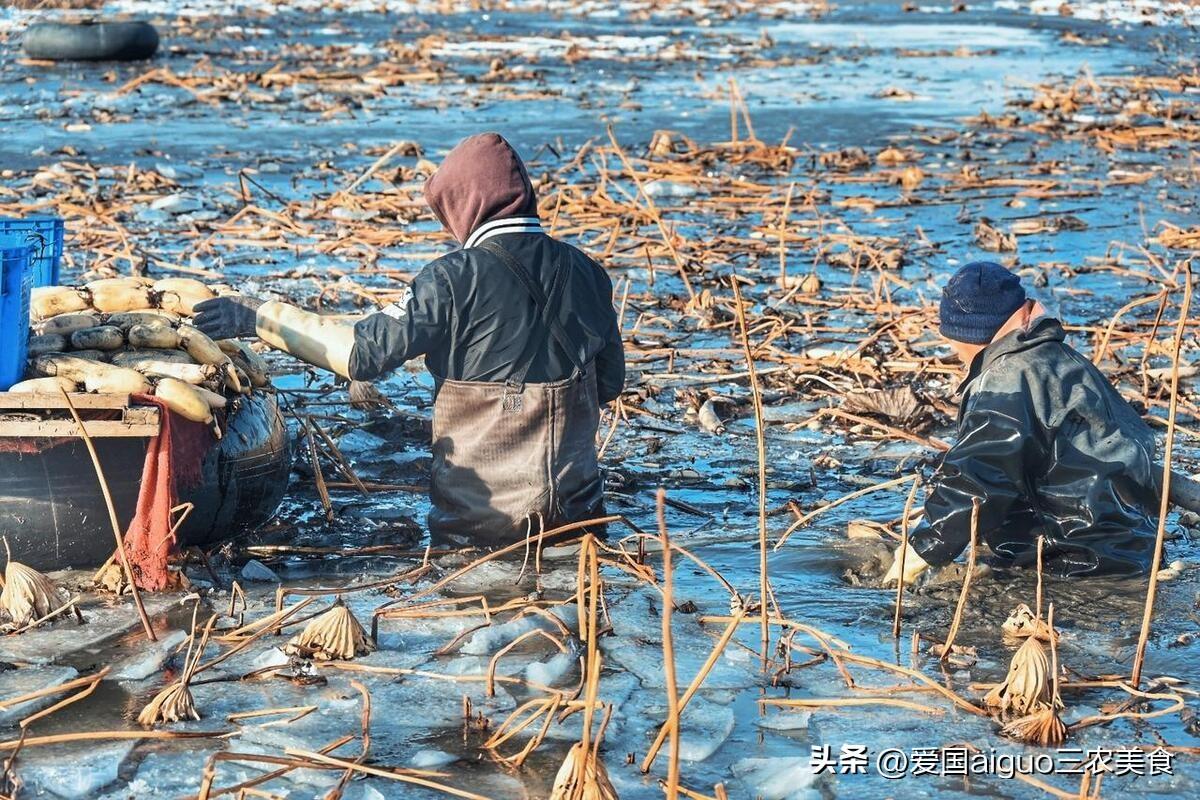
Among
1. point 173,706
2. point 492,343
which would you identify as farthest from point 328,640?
point 492,343

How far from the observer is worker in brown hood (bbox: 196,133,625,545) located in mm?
4633

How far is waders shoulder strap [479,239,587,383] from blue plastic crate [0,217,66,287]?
4.39ft

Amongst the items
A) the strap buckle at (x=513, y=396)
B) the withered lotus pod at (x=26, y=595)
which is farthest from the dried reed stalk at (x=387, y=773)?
the strap buckle at (x=513, y=396)

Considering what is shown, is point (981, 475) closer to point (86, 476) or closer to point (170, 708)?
point (170, 708)

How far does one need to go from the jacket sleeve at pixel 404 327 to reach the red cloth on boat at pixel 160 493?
20.6 inches

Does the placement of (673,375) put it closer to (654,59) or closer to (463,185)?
(463,185)

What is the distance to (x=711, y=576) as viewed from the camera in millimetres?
4855

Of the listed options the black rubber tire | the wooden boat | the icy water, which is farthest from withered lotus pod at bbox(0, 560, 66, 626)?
the black rubber tire

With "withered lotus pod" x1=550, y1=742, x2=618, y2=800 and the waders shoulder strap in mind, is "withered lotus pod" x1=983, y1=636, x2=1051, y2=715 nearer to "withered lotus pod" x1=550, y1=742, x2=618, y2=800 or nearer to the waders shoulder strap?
"withered lotus pod" x1=550, y1=742, x2=618, y2=800

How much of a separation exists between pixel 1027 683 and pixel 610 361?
1803 millimetres

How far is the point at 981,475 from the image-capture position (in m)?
4.39

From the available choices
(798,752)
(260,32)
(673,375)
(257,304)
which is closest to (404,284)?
(673,375)

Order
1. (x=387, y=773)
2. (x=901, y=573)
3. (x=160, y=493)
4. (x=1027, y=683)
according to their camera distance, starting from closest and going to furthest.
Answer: (x=387, y=773)
(x=1027, y=683)
(x=901, y=573)
(x=160, y=493)

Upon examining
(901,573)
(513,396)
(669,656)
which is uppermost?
(669,656)
